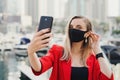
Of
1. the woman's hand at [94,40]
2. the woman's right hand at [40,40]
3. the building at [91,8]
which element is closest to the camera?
the woman's right hand at [40,40]

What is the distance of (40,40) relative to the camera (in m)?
1.28

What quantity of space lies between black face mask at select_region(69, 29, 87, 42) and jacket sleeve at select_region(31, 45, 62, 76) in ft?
0.21

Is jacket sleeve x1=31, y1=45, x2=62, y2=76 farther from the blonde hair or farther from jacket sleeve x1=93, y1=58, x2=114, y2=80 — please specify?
jacket sleeve x1=93, y1=58, x2=114, y2=80

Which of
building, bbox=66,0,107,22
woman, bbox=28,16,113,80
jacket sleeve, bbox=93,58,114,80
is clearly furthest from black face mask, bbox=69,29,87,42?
building, bbox=66,0,107,22

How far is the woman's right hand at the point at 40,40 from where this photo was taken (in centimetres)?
129

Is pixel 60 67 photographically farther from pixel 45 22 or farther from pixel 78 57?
pixel 45 22

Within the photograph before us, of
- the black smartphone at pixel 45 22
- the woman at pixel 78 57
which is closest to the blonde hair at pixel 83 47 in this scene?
the woman at pixel 78 57

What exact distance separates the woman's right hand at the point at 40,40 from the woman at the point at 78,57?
4.9 inches

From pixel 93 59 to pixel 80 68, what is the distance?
9 centimetres

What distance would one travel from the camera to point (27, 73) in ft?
9.09

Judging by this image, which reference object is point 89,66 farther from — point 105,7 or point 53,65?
point 105,7

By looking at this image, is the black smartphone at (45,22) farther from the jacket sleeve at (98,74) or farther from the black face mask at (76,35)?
the jacket sleeve at (98,74)

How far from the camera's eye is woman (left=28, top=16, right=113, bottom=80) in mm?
1467

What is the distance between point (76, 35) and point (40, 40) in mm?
247
